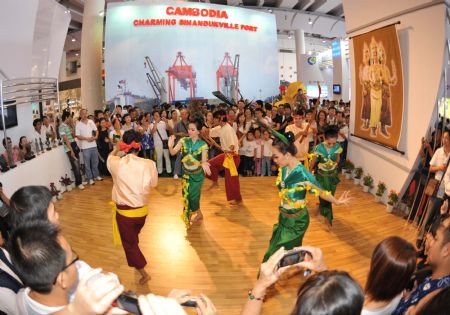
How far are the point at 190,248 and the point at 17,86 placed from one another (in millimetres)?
4270

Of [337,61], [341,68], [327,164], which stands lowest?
[327,164]

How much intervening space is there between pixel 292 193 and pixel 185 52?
10211 mm

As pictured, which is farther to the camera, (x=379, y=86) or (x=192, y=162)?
(x=379, y=86)

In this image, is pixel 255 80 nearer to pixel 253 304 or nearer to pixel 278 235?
pixel 278 235

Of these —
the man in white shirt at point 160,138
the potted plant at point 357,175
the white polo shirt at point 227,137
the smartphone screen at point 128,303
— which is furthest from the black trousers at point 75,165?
the smartphone screen at point 128,303

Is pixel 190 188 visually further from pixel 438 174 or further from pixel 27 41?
pixel 27 41

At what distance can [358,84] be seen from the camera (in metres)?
6.73

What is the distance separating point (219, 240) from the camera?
461 centimetres

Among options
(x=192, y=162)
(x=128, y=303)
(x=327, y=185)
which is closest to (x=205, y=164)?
(x=192, y=162)

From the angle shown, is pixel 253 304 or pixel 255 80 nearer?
pixel 253 304

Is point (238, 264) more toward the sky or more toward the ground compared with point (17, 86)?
more toward the ground

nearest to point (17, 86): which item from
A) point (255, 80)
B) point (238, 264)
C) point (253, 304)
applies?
point (238, 264)

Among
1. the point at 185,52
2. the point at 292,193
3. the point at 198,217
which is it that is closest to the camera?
the point at 292,193

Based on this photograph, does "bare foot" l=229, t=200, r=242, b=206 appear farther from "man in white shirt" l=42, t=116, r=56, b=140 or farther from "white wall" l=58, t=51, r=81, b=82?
"white wall" l=58, t=51, r=81, b=82
